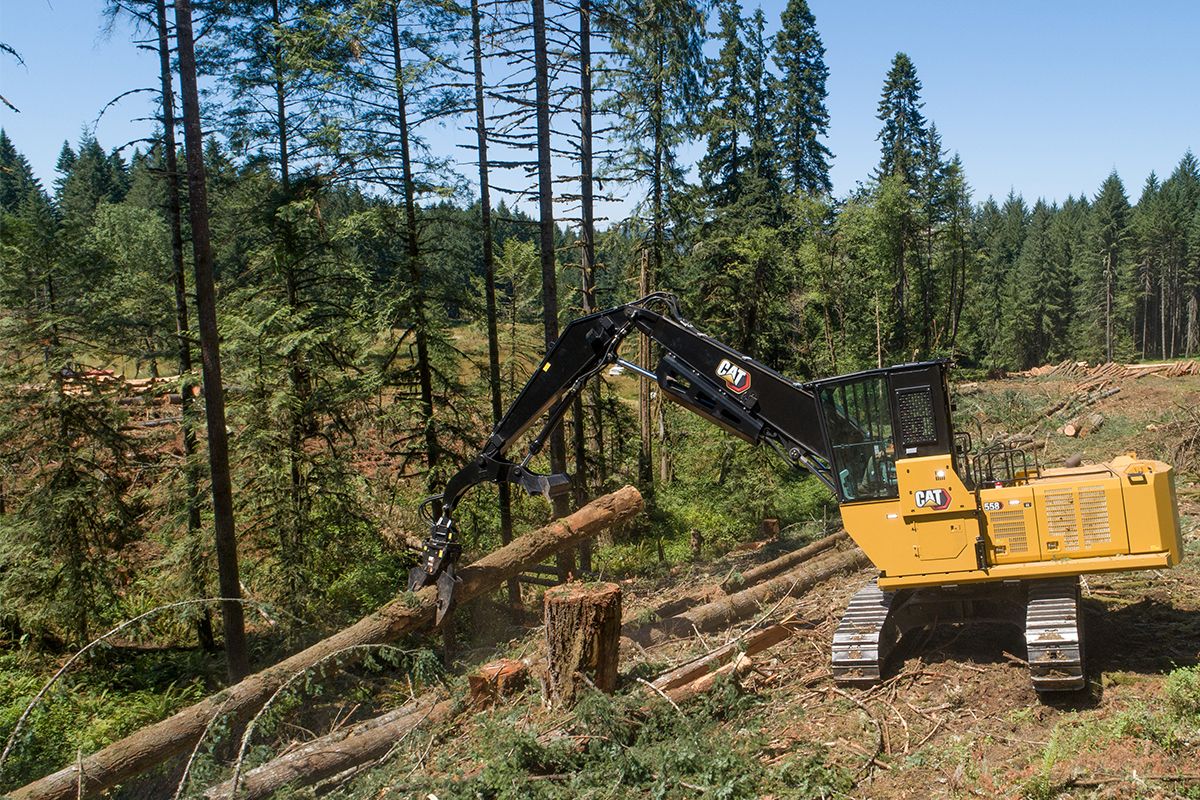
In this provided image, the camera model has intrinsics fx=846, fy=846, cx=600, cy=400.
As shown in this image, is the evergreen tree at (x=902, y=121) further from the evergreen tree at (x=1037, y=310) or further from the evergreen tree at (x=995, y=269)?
the evergreen tree at (x=1037, y=310)

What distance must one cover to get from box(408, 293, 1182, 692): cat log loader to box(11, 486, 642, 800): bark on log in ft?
14.1

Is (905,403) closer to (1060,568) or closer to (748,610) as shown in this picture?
(1060,568)

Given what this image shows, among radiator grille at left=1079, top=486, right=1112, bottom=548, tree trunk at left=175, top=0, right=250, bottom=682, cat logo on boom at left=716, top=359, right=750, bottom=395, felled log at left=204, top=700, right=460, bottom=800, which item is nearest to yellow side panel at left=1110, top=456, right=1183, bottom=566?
radiator grille at left=1079, top=486, right=1112, bottom=548

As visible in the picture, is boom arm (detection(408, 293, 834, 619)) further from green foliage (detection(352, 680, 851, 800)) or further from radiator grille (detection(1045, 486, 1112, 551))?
green foliage (detection(352, 680, 851, 800))

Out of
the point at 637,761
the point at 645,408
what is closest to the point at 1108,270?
the point at 645,408

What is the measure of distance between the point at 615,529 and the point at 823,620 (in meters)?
10.7

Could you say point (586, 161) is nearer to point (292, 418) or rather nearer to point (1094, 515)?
point (292, 418)

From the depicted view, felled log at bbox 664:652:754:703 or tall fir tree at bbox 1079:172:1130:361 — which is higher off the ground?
tall fir tree at bbox 1079:172:1130:361

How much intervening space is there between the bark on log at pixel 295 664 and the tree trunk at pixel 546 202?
3.25 meters

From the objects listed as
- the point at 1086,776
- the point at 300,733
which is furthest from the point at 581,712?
the point at 300,733

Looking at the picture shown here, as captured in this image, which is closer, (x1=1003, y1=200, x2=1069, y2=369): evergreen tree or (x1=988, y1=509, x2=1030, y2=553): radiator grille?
(x1=988, y1=509, x2=1030, y2=553): radiator grille

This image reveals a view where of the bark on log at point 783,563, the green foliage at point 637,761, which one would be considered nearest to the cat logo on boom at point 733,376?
the green foliage at point 637,761

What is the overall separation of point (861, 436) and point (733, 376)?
1.50 m

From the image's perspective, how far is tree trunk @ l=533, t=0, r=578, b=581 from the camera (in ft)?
51.8
